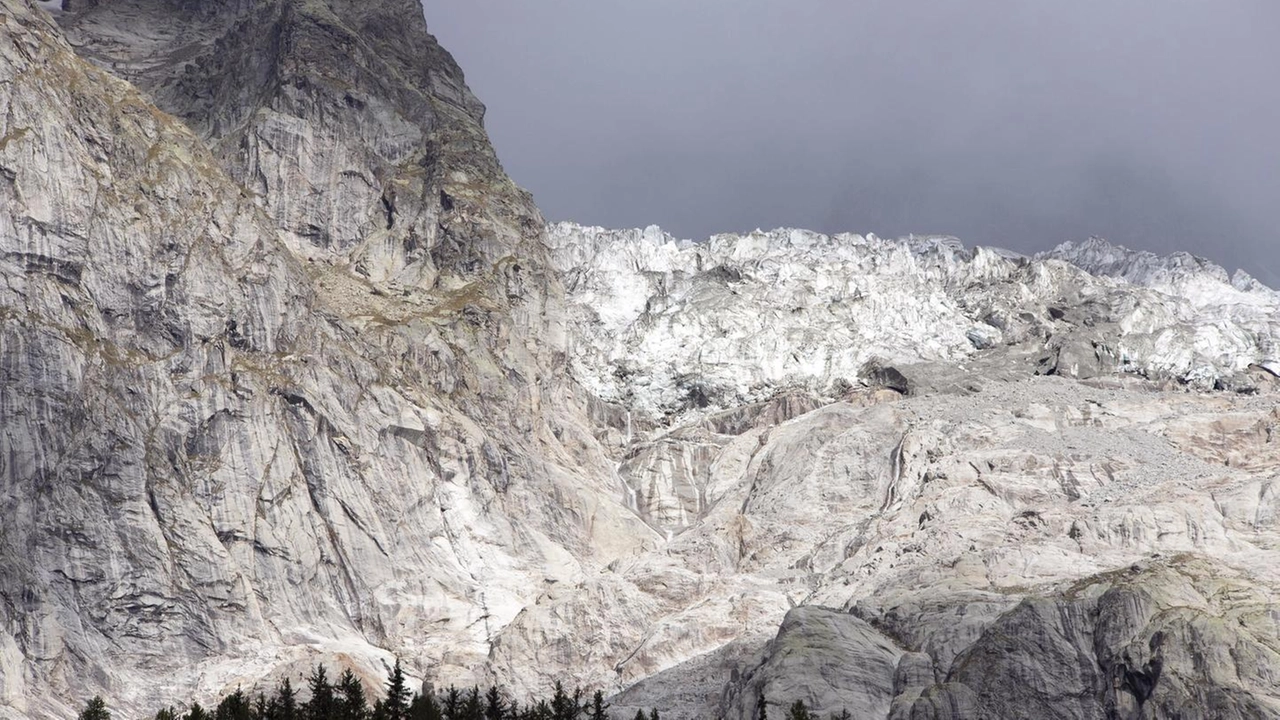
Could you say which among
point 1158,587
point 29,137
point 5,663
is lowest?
point 5,663

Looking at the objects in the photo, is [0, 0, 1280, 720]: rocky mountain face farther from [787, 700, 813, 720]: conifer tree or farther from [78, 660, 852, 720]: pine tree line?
[78, 660, 852, 720]: pine tree line

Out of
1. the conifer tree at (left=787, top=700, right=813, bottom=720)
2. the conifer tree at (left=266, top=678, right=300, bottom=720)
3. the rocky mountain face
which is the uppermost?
the rocky mountain face

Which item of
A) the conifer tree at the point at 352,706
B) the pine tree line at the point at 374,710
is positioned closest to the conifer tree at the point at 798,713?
the pine tree line at the point at 374,710

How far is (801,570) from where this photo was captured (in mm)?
181125

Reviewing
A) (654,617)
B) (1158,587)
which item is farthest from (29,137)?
(1158,587)

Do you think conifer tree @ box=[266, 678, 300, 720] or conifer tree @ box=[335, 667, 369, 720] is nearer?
conifer tree @ box=[335, 667, 369, 720]

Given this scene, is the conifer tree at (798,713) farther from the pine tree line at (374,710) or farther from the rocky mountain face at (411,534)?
the rocky mountain face at (411,534)

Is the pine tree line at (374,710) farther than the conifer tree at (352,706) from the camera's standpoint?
Yes

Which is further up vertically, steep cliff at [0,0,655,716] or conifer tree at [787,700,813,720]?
steep cliff at [0,0,655,716]

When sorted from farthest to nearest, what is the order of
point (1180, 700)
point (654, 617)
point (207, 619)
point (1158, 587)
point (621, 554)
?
point (621, 554)
point (654, 617)
point (207, 619)
point (1158, 587)
point (1180, 700)

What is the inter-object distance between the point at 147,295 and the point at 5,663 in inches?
1764

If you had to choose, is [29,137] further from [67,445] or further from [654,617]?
[654,617]

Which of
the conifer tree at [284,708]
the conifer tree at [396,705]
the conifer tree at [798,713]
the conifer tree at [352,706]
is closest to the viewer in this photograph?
the conifer tree at [352,706]

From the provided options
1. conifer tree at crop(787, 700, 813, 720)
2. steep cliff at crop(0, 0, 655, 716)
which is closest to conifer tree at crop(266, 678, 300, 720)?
steep cliff at crop(0, 0, 655, 716)
